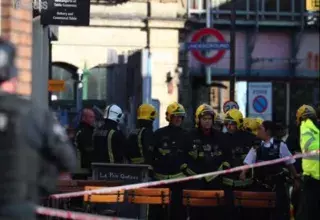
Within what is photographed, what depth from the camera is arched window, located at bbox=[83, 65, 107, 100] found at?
3009cm

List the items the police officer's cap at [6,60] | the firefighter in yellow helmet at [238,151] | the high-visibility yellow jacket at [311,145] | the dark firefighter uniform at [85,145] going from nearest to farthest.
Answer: the police officer's cap at [6,60] < the high-visibility yellow jacket at [311,145] < the firefighter in yellow helmet at [238,151] < the dark firefighter uniform at [85,145]

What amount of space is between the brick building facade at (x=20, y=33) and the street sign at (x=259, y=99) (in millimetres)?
17792

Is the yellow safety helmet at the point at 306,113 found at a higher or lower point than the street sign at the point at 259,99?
lower

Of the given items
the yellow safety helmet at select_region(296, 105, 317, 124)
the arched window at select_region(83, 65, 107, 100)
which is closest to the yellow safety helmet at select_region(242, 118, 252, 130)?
the yellow safety helmet at select_region(296, 105, 317, 124)

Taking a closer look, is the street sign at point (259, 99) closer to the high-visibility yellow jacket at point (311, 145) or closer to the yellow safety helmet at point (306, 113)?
the yellow safety helmet at point (306, 113)

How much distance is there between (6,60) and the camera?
552 centimetres

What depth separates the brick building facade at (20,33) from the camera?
7.32 metres

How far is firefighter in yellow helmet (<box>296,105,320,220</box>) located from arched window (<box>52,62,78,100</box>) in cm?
2015

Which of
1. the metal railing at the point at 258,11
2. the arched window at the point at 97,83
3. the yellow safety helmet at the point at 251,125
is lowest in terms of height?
the yellow safety helmet at the point at 251,125

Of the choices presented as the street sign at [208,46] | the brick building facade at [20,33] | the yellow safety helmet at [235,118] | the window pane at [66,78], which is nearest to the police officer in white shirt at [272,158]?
the yellow safety helmet at [235,118]

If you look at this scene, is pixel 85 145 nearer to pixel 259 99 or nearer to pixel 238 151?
pixel 238 151

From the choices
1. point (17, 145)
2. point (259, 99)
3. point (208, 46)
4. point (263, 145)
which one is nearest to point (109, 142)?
point (263, 145)

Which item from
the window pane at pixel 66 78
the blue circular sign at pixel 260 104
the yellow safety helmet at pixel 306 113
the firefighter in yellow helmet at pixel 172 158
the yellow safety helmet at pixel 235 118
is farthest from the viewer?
the window pane at pixel 66 78

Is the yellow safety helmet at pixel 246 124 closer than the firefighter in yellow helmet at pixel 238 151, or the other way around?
the firefighter in yellow helmet at pixel 238 151
